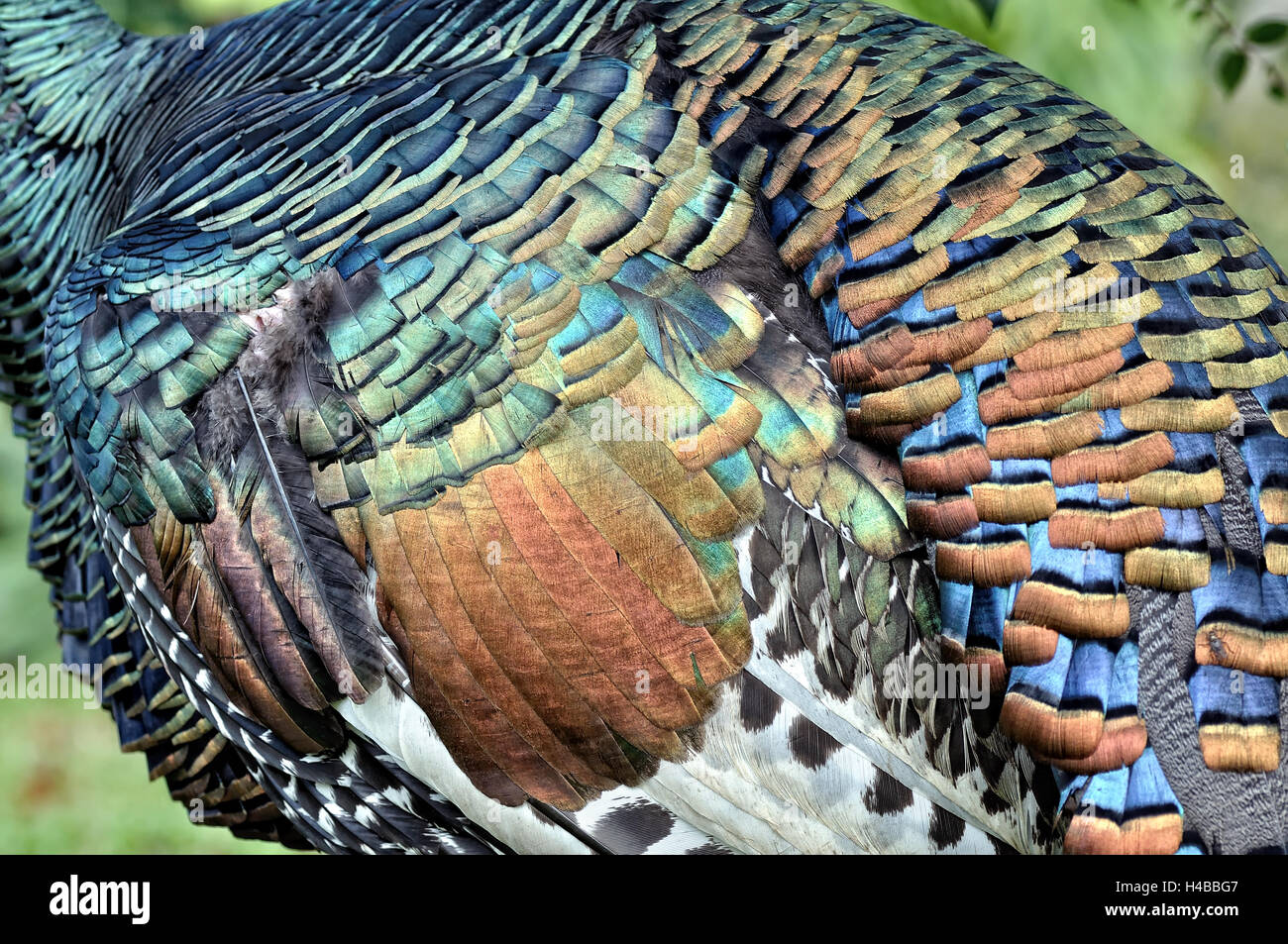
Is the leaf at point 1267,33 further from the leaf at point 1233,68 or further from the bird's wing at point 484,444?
Answer: the bird's wing at point 484,444

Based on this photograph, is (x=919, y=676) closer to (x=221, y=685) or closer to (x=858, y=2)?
(x=221, y=685)

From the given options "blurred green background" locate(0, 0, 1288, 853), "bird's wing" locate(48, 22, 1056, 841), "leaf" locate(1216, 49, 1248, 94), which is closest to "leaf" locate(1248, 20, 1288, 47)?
"leaf" locate(1216, 49, 1248, 94)

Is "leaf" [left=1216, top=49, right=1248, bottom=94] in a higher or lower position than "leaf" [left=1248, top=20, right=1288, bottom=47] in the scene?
lower

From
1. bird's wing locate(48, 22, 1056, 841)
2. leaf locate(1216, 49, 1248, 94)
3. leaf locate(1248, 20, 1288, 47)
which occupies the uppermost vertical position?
leaf locate(1248, 20, 1288, 47)

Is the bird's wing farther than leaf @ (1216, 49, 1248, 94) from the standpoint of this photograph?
No

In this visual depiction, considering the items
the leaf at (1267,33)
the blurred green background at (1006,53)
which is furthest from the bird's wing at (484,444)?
the leaf at (1267,33)

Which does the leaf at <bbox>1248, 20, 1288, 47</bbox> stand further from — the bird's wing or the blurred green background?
the bird's wing

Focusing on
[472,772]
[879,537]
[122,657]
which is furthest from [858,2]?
[122,657]
